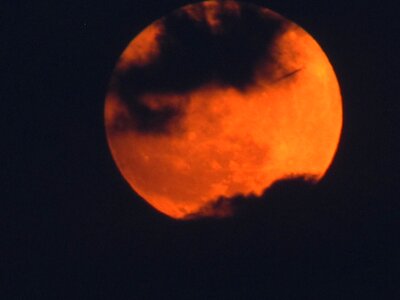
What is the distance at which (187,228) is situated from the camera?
10.8 feet

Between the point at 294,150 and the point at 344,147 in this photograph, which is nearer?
the point at 294,150

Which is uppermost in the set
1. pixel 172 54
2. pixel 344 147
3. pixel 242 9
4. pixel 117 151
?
pixel 242 9

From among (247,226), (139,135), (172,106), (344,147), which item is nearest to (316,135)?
(344,147)

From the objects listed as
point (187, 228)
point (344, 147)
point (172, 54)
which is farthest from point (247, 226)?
point (172, 54)

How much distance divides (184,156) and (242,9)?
1.22 m

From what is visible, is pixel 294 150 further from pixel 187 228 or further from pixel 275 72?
pixel 187 228

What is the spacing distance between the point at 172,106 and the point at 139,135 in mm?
348

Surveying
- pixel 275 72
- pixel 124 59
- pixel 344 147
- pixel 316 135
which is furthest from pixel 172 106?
pixel 344 147

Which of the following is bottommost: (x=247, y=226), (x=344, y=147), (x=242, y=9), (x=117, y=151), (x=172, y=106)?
(x=247, y=226)

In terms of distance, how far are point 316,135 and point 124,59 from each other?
1.60m

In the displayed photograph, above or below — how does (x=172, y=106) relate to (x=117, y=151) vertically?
above

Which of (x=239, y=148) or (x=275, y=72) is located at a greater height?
(x=275, y=72)

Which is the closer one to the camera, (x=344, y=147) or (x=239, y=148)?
(x=239, y=148)

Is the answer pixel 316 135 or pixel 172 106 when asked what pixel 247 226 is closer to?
pixel 316 135
